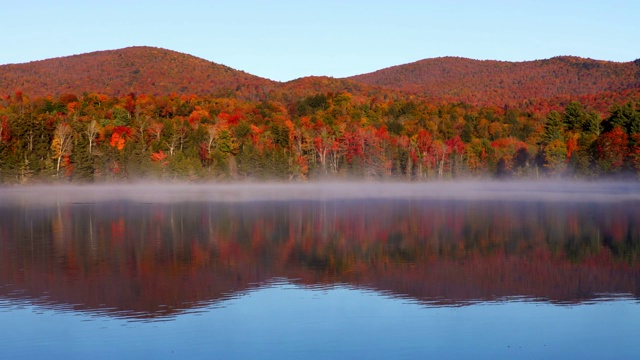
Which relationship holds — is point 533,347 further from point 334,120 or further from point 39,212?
point 334,120

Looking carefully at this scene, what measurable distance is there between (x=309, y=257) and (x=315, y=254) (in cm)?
86

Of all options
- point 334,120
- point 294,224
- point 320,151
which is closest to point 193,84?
point 334,120

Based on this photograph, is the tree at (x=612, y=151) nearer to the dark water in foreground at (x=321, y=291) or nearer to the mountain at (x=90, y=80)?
the dark water in foreground at (x=321, y=291)

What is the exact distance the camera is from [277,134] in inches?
5098

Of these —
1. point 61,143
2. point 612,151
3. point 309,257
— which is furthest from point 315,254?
point 612,151

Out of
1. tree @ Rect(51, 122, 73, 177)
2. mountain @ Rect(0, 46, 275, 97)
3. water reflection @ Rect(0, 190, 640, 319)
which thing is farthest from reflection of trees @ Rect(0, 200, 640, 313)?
mountain @ Rect(0, 46, 275, 97)

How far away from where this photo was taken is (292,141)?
129875 millimetres

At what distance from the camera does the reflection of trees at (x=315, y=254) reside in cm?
2308

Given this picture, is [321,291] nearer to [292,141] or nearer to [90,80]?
[292,141]

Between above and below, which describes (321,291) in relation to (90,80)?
below

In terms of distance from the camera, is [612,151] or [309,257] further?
[612,151]

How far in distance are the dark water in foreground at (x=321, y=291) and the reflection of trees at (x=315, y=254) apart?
0.11 m

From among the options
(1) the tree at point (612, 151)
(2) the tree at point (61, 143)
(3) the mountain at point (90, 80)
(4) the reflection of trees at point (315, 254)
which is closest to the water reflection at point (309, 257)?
(4) the reflection of trees at point (315, 254)

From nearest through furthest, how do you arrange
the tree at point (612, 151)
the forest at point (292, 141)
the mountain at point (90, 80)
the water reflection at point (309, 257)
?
1. the water reflection at point (309, 257)
2. the tree at point (612, 151)
3. the forest at point (292, 141)
4. the mountain at point (90, 80)
